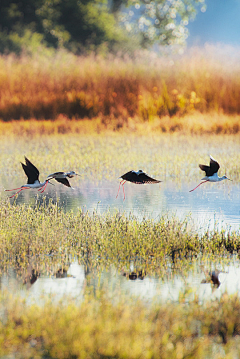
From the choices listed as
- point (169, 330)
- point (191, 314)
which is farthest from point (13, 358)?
point (191, 314)

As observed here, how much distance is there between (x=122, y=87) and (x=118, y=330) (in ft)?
71.0

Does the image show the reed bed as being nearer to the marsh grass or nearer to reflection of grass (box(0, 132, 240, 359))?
reflection of grass (box(0, 132, 240, 359))

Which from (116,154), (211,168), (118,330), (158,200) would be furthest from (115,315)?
(116,154)

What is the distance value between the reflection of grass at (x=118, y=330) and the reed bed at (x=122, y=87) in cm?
1847

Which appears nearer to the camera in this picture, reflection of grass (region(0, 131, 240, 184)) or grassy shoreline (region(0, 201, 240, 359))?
grassy shoreline (region(0, 201, 240, 359))

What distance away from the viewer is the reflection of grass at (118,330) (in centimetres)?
466

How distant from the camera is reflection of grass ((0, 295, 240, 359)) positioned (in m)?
4.66

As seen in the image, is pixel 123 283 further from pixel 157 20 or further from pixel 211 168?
pixel 157 20

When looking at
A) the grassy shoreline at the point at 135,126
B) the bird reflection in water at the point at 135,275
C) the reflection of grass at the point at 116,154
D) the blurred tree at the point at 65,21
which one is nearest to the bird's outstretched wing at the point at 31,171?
the bird reflection in water at the point at 135,275

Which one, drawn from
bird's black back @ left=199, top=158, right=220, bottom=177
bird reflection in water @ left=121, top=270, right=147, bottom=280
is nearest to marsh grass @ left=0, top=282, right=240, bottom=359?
bird reflection in water @ left=121, top=270, right=147, bottom=280

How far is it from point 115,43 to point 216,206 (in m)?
26.8

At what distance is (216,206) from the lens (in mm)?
11141

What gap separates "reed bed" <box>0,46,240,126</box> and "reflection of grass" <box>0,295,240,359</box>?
18.5 meters

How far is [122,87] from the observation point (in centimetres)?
2588
